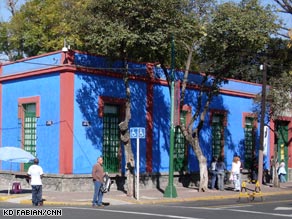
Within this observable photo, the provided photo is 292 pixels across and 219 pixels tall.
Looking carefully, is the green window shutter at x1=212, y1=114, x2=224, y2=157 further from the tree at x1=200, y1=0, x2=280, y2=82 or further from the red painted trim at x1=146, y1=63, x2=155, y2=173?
the tree at x1=200, y1=0, x2=280, y2=82

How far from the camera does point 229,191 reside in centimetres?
2725

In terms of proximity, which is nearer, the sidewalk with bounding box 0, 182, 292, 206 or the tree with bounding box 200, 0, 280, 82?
the sidewalk with bounding box 0, 182, 292, 206

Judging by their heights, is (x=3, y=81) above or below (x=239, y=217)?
above

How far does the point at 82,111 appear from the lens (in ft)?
81.0

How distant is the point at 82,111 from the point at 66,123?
978mm

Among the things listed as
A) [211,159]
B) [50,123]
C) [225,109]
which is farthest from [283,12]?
[50,123]

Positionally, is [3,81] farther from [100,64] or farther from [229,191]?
[229,191]

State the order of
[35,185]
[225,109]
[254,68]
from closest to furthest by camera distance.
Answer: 1. [35,185]
2. [225,109]
3. [254,68]

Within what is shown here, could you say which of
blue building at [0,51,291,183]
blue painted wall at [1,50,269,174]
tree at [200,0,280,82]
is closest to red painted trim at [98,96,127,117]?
blue building at [0,51,291,183]

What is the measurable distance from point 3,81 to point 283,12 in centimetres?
1586

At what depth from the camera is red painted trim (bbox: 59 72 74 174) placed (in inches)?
952

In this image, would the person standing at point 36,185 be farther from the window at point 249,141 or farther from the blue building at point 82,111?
the window at point 249,141

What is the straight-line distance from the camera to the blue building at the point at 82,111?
24.4 meters

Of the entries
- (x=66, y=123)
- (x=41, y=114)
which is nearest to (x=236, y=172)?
(x=66, y=123)
